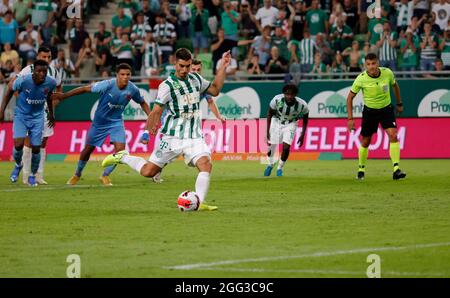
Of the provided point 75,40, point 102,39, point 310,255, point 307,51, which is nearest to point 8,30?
point 75,40

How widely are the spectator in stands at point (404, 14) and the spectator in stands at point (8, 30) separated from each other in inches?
468

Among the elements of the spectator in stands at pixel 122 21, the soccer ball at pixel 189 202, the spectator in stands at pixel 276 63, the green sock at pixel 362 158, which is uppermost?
the spectator in stands at pixel 122 21

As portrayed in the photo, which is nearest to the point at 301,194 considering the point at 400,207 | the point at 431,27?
the point at 400,207

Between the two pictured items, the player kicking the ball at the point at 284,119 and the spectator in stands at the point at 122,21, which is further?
the spectator in stands at the point at 122,21

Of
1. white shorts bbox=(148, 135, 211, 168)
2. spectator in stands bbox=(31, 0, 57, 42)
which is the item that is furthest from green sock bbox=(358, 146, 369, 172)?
spectator in stands bbox=(31, 0, 57, 42)

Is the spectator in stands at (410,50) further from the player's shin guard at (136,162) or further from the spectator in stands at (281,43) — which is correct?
the player's shin guard at (136,162)

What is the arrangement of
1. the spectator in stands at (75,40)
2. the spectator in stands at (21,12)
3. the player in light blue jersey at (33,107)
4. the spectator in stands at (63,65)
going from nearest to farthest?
the player in light blue jersey at (33,107)
the spectator in stands at (63,65)
the spectator in stands at (75,40)
the spectator in stands at (21,12)

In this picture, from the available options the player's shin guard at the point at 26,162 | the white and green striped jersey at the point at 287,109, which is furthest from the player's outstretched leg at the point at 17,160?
the white and green striped jersey at the point at 287,109

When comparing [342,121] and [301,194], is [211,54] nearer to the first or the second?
[342,121]

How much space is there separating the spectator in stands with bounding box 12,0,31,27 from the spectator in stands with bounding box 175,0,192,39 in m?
5.25

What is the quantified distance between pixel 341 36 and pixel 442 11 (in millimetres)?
3012

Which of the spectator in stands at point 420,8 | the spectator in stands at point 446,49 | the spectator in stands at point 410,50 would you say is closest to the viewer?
the spectator in stands at point 446,49

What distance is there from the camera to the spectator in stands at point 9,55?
35.5 meters
